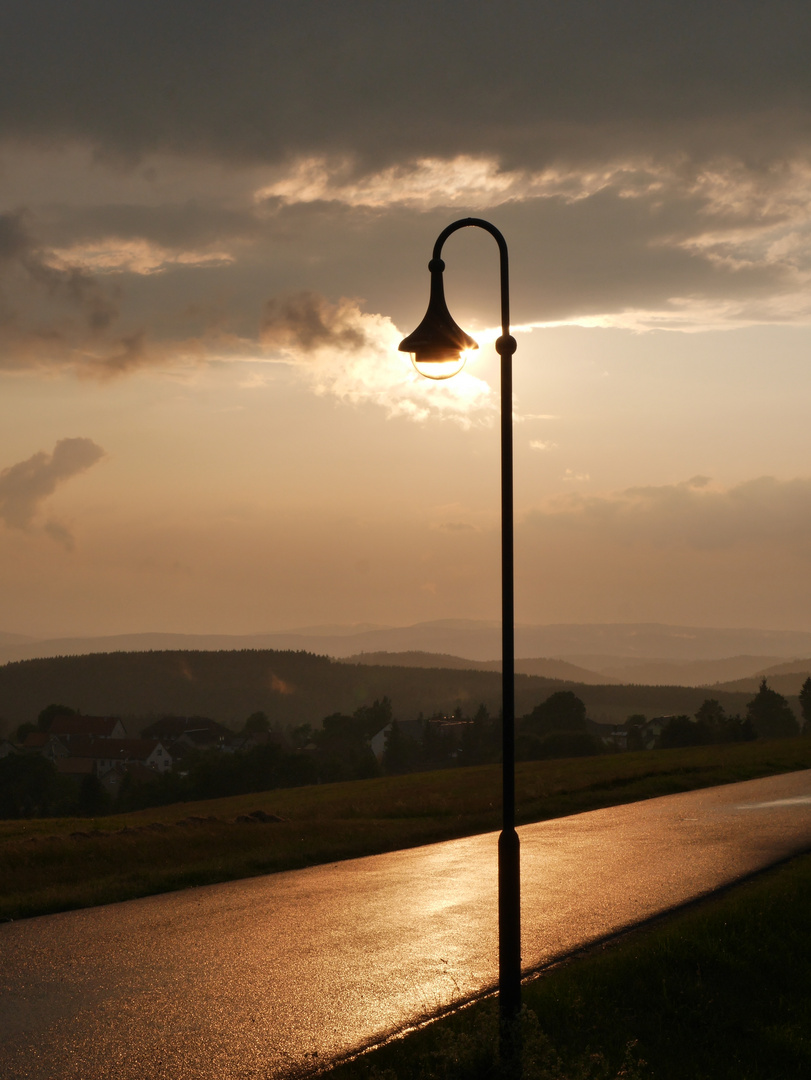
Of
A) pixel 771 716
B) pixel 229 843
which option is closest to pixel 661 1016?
pixel 229 843

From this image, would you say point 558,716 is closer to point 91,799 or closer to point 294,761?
point 294,761

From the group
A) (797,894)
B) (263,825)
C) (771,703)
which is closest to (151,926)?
(797,894)

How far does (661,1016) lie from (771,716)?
10594 cm

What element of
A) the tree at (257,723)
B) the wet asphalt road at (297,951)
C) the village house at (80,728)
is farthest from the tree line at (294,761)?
the wet asphalt road at (297,951)

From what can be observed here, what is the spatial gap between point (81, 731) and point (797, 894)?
155 metres

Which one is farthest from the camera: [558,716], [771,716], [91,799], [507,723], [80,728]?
[80,728]

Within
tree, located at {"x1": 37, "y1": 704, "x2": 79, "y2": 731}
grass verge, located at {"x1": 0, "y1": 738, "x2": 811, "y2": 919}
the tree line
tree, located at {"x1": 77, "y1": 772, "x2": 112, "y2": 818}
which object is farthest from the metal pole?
tree, located at {"x1": 37, "y1": 704, "x2": 79, "y2": 731}

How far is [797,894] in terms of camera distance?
42.1 ft

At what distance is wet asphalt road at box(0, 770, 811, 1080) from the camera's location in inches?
307

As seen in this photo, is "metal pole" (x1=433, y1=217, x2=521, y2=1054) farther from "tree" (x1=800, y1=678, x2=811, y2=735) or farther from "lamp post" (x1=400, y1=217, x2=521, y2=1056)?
"tree" (x1=800, y1=678, x2=811, y2=735)

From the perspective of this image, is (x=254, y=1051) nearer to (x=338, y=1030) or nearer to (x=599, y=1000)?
(x=338, y=1030)

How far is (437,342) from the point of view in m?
8.45

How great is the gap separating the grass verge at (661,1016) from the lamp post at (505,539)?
425mm

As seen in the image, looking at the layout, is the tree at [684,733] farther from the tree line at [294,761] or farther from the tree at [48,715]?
the tree at [48,715]
